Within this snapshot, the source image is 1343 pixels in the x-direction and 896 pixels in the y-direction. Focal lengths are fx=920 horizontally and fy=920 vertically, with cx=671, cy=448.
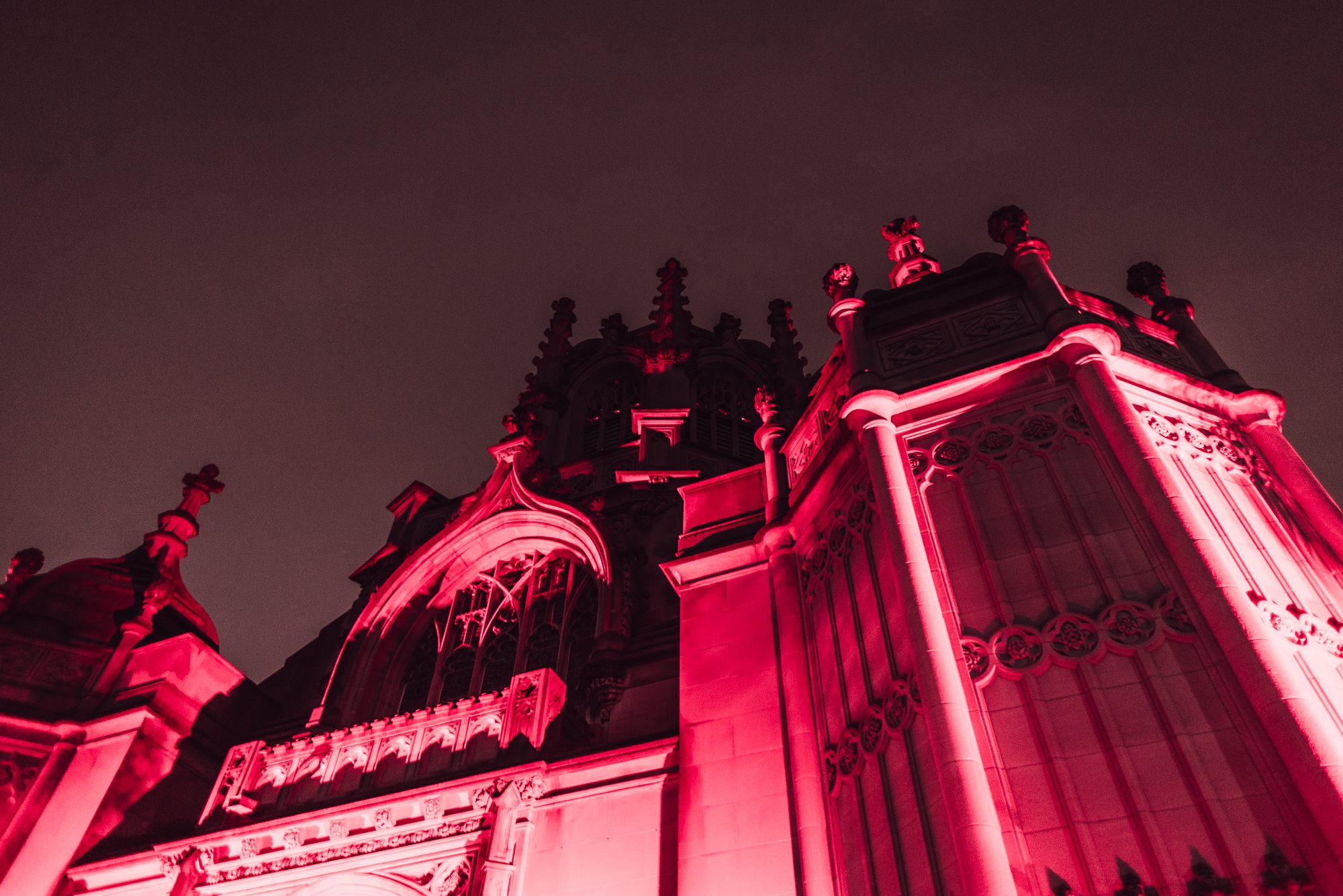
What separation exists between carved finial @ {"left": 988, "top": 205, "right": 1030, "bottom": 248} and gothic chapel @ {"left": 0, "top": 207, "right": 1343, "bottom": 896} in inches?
1.5

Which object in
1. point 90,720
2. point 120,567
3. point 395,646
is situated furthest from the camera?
point 120,567

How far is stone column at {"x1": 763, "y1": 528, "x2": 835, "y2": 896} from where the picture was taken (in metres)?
6.79

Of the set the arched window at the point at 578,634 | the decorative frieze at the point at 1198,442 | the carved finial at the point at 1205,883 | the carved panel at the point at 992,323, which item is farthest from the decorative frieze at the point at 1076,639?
the arched window at the point at 578,634

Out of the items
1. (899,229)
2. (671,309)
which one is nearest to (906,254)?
(899,229)

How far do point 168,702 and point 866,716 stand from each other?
1039 cm

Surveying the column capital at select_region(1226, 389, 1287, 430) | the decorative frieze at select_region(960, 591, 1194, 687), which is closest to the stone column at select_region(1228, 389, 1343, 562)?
the column capital at select_region(1226, 389, 1287, 430)

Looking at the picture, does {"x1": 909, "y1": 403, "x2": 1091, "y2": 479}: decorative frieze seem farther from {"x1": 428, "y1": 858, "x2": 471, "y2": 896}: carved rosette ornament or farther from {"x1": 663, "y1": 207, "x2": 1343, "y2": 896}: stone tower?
{"x1": 428, "y1": 858, "x2": 471, "y2": 896}: carved rosette ornament

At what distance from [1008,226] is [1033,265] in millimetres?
998

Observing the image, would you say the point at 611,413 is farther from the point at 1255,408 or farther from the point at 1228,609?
the point at 1228,609

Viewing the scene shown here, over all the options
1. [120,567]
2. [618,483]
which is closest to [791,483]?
[618,483]

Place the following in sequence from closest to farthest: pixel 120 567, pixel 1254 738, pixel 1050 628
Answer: pixel 1254 738 → pixel 1050 628 → pixel 120 567

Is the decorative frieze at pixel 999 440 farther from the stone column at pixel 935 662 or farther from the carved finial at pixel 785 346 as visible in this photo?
the carved finial at pixel 785 346

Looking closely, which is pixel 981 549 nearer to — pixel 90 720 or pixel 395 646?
pixel 395 646

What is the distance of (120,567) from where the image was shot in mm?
15773
